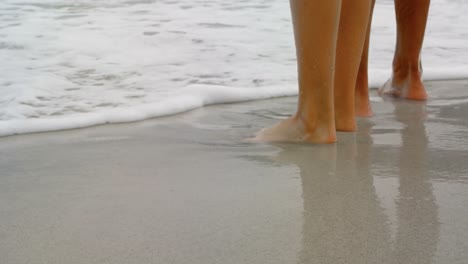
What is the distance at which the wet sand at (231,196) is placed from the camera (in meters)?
1.45

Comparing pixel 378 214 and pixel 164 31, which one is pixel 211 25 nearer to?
pixel 164 31

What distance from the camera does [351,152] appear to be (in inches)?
87.0

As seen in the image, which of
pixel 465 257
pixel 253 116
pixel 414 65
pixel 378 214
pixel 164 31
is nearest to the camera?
pixel 465 257

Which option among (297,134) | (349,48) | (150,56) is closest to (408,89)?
(349,48)

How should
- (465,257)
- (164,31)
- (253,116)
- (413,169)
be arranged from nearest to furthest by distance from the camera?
1. (465,257)
2. (413,169)
3. (253,116)
4. (164,31)

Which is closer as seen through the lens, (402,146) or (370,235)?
(370,235)

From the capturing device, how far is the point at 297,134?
230cm

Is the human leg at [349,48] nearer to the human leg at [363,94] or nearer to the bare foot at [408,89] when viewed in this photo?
the human leg at [363,94]

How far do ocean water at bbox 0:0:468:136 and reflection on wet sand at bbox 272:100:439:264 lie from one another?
3.04 feet

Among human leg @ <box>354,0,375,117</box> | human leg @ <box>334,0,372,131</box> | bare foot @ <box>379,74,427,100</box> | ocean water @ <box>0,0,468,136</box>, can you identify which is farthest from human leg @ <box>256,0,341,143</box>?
bare foot @ <box>379,74,427,100</box>

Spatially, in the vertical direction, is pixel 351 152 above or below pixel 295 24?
below

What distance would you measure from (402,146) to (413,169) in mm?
294

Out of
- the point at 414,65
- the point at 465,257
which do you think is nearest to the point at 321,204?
the point at 465,257

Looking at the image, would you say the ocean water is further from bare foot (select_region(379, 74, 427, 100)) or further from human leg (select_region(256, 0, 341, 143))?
human leg (select_region(256, 0, 341, 143))
